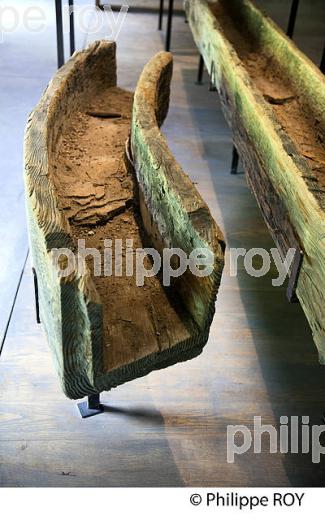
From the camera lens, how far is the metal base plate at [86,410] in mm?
2166

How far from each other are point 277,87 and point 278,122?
129 cm

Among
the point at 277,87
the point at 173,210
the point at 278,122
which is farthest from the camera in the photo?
the point at 277,87

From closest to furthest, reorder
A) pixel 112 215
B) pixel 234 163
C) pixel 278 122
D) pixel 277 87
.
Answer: pixel 112 215 → pixel 278 122 → pixel 277 87 → pixel 234 163

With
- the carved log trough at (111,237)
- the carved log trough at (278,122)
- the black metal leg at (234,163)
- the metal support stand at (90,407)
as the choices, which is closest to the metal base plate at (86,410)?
the metal support stand at (90,407)

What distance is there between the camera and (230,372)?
2.40 m

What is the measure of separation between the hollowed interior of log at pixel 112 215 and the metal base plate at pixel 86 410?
495 millimetres

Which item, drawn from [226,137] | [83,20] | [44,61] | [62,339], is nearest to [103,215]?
[62,339]

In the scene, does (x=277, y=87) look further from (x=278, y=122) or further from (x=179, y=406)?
(x=179, y=406)

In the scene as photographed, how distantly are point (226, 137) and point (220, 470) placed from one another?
2973 mm

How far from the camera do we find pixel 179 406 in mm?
2229

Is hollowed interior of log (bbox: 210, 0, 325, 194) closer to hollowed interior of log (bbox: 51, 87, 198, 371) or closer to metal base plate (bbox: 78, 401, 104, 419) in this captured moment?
hollowed interior of log (bbox: 51, 87, 198, 371)

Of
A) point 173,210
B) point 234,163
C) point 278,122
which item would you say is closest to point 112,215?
point 173,210

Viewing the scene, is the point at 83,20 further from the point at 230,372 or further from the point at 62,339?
the point at 62,339

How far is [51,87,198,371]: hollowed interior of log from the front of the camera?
1.82 m
